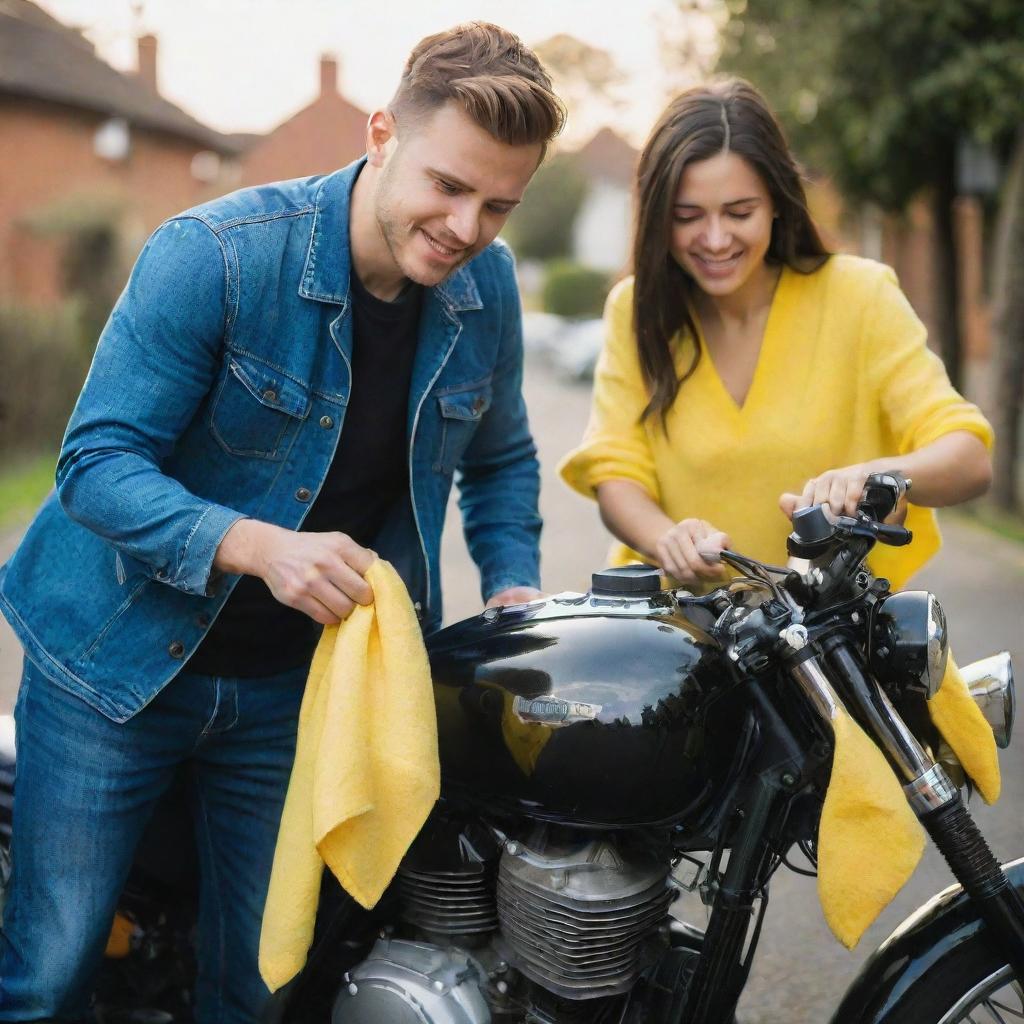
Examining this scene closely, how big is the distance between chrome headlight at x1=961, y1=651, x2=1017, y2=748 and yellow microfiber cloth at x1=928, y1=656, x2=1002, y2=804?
4 centimetres

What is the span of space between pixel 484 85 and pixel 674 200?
0.74 metres

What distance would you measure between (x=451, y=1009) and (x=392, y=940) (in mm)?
181

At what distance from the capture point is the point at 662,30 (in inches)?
812

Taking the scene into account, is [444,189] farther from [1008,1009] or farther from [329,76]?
[329,76]

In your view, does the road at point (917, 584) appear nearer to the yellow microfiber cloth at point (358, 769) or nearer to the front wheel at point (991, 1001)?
the front wheel at point (991, 1001)

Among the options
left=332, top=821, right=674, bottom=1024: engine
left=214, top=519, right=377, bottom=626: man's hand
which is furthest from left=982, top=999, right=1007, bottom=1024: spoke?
left=214, top=519, right=377, bottom=626: man's hand

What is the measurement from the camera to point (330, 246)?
2.37 meters

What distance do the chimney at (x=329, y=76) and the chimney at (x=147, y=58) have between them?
396 inches

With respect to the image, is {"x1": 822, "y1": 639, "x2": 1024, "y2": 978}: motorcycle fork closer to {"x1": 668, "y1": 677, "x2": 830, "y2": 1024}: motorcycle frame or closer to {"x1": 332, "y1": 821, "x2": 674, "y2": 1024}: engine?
{"x1": 668, "y1": 677, "x2": 830, "y2": 1024}: motorcycle frame

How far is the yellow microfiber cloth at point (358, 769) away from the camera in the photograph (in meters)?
2.01

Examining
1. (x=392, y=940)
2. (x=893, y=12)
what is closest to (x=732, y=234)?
(x=392, y=940)

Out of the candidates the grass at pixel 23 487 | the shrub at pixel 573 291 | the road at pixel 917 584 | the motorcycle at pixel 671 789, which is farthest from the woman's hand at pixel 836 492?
the shrub at pixel 573 291

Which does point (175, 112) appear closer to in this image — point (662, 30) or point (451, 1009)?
point (662, 30)

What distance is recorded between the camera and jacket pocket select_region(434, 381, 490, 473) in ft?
8.35
